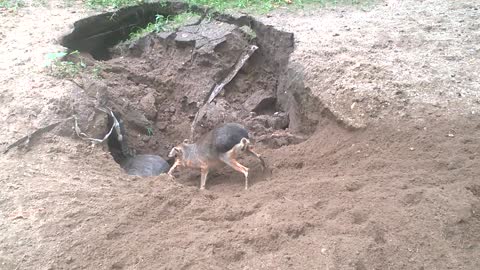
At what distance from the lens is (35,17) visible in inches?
265

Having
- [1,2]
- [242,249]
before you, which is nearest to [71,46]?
[1,2]

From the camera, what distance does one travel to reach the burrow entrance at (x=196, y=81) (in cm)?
540

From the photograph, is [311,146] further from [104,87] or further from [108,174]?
[104,87]

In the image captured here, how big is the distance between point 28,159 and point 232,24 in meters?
3.15

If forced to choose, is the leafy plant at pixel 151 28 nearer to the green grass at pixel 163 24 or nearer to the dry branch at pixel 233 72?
the green grass at pixel 163 24

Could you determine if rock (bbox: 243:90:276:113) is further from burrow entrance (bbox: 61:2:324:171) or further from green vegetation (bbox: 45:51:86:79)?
green vegetation (bbox: 45:51:86:79)

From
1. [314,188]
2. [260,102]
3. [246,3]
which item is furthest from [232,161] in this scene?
[246,3]

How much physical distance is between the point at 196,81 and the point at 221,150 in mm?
1733

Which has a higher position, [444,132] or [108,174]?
[444,132]

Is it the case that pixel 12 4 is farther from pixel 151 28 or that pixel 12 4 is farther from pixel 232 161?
pixel 232 161

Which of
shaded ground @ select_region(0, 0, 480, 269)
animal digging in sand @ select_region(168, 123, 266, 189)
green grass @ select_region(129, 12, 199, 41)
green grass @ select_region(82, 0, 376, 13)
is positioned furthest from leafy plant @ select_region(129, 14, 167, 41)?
animal digging in sand @ select_region(168, 123, 266, 189)

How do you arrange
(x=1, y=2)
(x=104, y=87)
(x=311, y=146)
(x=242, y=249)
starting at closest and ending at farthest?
(x=242, y=249) < (x=311, y=146) < (x=104, y=87) < (x=1, y=2)

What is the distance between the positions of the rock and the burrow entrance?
0.01m

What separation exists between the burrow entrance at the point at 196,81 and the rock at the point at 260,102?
0.01m
